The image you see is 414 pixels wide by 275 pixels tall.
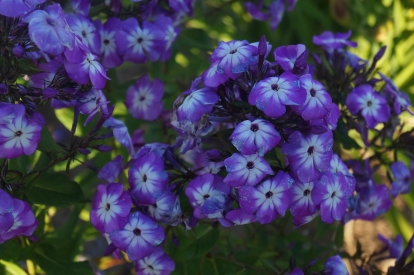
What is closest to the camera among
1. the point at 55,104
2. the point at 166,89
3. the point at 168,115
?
the point at 55,104

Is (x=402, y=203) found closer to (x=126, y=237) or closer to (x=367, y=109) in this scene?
(x=367, y=109)

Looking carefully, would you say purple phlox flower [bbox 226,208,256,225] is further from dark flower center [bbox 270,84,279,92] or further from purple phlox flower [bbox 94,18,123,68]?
purple phlox flower [bbox 94,18,123,68]

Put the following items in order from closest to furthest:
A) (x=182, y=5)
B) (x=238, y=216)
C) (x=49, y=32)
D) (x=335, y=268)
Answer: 1. (x=49, y=32)
2. (x=238, y=216)
3. (x=335, y=268)
4. (x=182, y=5)

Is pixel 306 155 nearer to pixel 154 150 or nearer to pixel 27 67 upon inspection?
pixel 154 150

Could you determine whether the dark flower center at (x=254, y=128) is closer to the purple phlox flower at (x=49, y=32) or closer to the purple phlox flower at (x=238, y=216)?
the purple phlox flower at (x=238, y=216)

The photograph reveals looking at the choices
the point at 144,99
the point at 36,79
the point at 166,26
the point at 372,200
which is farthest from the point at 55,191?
the point at 372,200

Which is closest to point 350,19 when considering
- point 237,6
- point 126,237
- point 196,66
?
point 237,6

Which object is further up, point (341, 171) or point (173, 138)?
point (341, 171)

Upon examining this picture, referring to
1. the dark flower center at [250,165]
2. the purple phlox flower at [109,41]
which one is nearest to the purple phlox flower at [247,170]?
the dark flower center at [250,165]
